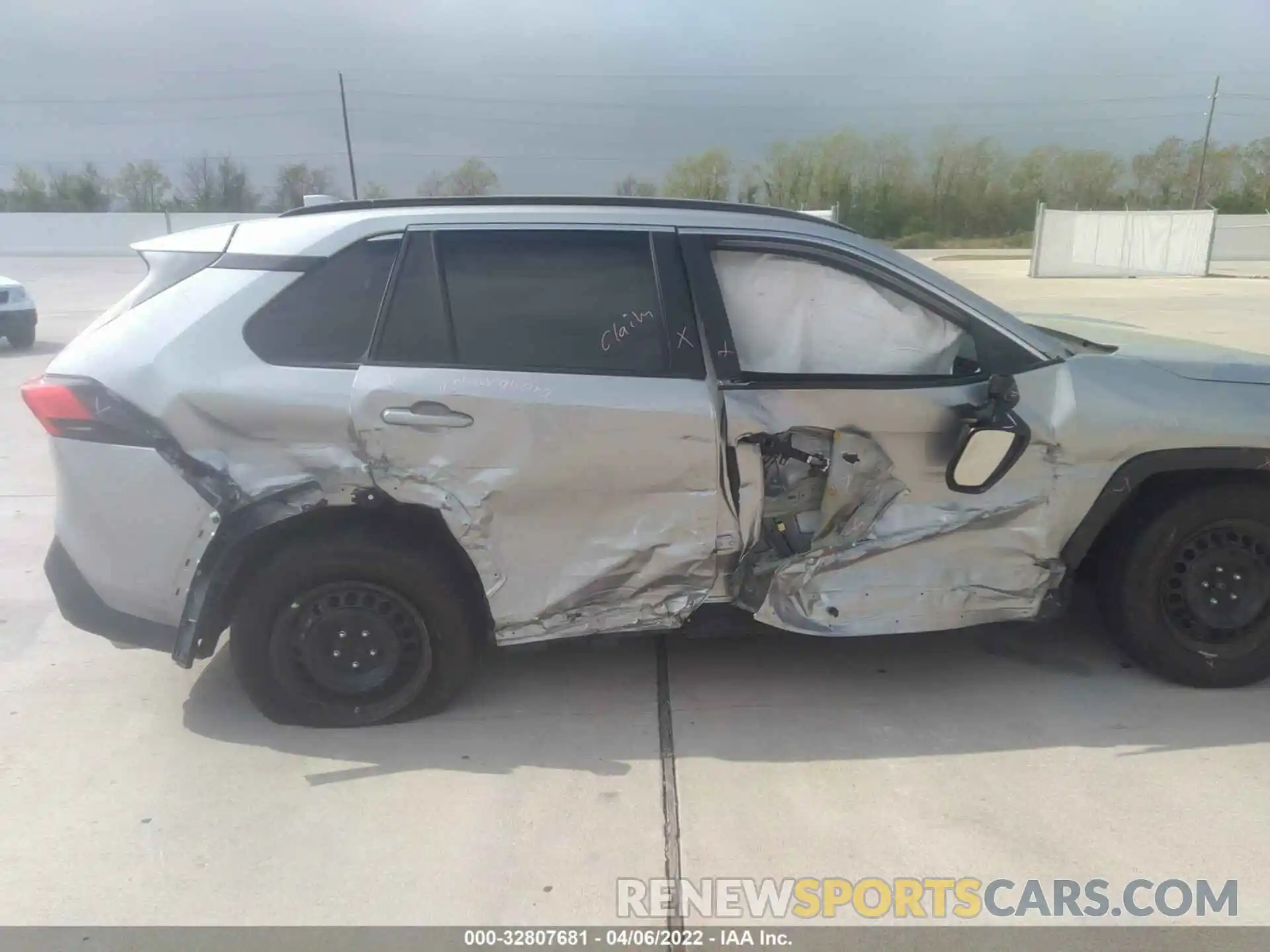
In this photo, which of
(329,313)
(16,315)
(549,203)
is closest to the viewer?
(329,313)

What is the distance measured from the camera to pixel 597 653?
391 cm

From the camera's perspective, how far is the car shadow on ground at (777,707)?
10.5 feet

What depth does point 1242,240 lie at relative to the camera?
119 feet

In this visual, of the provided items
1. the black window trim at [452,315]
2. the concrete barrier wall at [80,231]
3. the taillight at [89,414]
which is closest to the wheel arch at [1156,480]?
the black window trim at [452,315]

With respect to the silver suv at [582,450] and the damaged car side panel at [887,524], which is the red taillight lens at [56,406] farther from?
the damaged car side panel at [887,524]

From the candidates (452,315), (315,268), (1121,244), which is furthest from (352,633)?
(1121,244)

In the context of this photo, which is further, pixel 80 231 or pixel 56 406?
pixel 80 231

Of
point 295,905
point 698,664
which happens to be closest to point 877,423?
point 698,664

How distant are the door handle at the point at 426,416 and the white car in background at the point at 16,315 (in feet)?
39.3

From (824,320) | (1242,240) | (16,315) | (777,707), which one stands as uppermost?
(824,320)

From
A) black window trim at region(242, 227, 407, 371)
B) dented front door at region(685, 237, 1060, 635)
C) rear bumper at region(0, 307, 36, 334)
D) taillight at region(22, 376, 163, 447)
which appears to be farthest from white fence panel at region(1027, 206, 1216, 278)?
taillight at region(22, 376, 163, 447)

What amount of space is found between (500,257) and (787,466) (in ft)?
4.24

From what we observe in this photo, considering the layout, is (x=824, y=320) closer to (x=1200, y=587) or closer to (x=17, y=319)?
(x=1200, y=587)

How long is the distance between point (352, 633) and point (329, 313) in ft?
3.79
